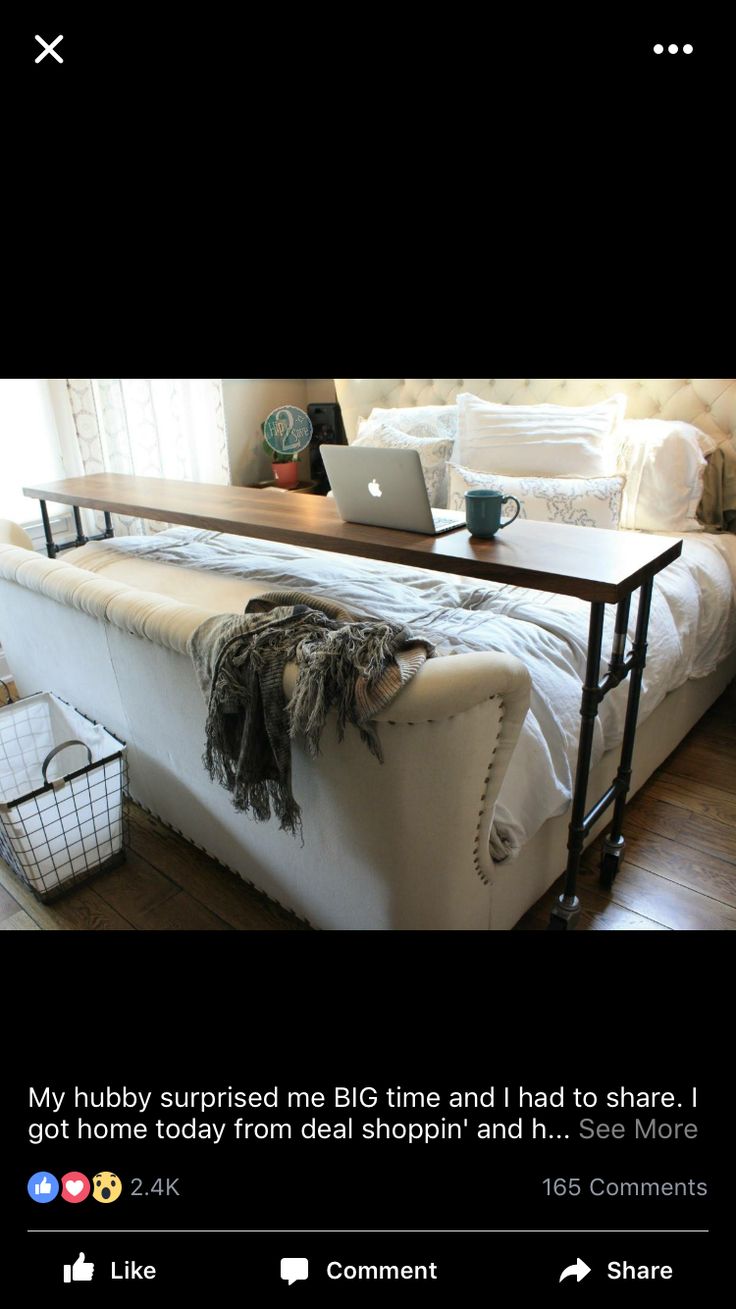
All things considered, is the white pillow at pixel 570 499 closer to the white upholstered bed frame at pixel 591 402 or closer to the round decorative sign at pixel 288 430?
the white upholstered bed frame at pixel 591 402

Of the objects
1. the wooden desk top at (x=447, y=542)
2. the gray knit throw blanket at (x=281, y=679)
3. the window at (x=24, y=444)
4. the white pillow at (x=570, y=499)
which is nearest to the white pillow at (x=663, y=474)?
the white pillow at (x=570, y=499)

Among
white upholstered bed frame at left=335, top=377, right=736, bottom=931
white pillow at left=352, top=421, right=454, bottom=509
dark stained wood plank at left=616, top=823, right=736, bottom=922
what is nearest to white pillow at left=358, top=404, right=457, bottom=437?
white pillow at left=352, top=421, right=454, bottom=509

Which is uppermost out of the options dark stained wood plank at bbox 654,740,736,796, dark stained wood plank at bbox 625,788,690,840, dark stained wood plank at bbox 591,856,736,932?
dark stained wood plank at bbox 591,856,736,932

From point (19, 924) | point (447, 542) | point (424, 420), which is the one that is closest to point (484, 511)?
point (447, 542)

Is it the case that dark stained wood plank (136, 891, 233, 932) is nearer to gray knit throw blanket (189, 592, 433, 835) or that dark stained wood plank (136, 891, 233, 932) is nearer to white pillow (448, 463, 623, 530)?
gray knit throw blanket (189, 592, 433, 835)

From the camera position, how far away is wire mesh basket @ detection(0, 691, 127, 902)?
5.32 ft

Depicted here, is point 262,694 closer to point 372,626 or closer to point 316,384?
point 372,626

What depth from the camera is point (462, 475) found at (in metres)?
2.53

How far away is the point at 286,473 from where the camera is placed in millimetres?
3615

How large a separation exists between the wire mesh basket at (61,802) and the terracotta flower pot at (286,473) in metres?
1.93

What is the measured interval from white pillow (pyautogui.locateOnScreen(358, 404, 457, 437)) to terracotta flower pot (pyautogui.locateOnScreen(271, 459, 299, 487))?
0.63 meters

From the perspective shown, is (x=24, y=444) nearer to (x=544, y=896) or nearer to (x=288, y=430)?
(x=288, y=430)

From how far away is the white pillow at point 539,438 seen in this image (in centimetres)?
246
